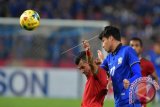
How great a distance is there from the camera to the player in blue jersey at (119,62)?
9.57 meters

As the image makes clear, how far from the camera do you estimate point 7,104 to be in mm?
18672

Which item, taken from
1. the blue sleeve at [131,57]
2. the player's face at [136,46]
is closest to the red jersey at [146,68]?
the player's face at [136,46]

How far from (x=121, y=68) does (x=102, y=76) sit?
1.03 ft

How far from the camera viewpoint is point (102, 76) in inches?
381

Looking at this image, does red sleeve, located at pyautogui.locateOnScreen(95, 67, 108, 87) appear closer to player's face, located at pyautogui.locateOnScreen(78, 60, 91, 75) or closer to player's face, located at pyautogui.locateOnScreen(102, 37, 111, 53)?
player's face, located at pyautogui.locateOnScreen(78, 60, 91, 75)

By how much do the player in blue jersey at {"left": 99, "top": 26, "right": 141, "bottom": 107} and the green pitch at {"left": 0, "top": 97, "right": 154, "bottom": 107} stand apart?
8516 millimetres

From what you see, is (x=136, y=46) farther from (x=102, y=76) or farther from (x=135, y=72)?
(x=135, y=72)

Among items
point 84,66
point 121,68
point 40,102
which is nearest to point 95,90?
point 84,66

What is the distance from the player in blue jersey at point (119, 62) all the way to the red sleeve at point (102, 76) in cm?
13

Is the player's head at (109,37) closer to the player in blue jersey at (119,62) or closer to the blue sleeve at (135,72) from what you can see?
the player in blue jersey at (119,62)

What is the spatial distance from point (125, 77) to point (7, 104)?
375 inches

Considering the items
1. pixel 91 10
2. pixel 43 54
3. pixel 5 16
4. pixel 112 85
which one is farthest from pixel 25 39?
pixel 112 85

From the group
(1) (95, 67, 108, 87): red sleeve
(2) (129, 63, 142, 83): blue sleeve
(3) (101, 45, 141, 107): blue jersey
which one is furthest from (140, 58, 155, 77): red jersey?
(2) (129, 63, 142, 83): blue sleeve

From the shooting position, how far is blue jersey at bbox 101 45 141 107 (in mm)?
9562
